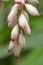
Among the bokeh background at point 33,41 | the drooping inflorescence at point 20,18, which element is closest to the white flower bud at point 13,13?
the drooping inflorescence at point 20,18

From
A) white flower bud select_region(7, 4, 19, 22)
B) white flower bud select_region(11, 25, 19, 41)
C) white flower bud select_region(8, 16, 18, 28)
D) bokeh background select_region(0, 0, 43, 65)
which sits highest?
white flower bud select_region(7, 4, 19, 22)

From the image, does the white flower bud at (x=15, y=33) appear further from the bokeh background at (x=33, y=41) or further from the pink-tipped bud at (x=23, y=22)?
the bokeh background at (x=33, y=41)

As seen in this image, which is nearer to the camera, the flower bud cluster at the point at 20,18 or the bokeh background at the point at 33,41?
the flower bud cluster at the point at 20,18

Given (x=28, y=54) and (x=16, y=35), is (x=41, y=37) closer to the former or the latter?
(x=28, y=54)

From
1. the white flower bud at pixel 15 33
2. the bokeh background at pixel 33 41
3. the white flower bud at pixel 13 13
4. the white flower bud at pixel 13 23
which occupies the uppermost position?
the white flower bud at pixel 13 13

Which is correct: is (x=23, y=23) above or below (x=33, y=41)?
above

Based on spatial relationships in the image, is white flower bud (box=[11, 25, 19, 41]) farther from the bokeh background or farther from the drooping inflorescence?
the bokeh background

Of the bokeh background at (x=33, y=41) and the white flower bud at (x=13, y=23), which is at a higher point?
the white flower bud at (x=13, y=23)

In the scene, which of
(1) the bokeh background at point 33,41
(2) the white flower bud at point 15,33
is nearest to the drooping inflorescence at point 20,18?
(2) the white flower bud at point 15,33

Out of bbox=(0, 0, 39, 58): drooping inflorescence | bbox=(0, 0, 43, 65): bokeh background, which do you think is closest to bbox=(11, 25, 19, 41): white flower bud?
bbox=(0, 0, 39, 58): drooping inflorescence

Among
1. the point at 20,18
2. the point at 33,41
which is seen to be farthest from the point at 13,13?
the point at 33,41

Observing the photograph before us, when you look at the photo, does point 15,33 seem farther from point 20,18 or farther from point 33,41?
point 33,41
